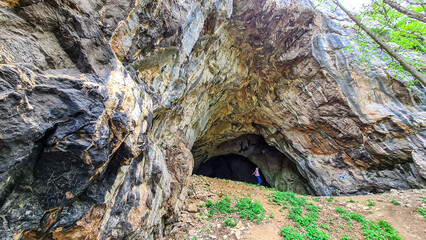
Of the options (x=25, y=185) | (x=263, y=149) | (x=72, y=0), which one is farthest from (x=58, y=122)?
(x=263, y=149)

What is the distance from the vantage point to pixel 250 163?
19469 mm

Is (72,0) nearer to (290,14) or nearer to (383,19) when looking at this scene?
(383,19)

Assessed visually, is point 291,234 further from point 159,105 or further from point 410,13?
point 410,13

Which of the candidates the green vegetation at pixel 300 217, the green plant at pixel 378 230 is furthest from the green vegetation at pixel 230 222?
the green plant at pixel 378 230

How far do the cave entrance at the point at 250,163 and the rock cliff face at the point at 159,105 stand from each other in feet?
7.63

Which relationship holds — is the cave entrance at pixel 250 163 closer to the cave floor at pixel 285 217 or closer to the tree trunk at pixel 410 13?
the cave floor at pixel 285 217

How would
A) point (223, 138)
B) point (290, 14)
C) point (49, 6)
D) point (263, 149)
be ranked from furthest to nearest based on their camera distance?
point (263, 149), point (223, 138), point (290, 14), point (49, 6)

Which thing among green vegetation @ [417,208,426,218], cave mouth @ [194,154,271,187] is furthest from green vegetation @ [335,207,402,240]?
cave mouth @ [194,154,271,187]

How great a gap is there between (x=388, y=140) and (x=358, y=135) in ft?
4.27

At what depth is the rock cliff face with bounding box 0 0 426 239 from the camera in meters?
2.01

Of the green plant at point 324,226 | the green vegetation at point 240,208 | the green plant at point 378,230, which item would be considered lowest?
the green plant at point 378,230

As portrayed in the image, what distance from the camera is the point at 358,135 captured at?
384 inches

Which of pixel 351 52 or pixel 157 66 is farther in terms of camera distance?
pixel 351 52

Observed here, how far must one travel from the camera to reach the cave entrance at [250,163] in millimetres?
A: 14484
